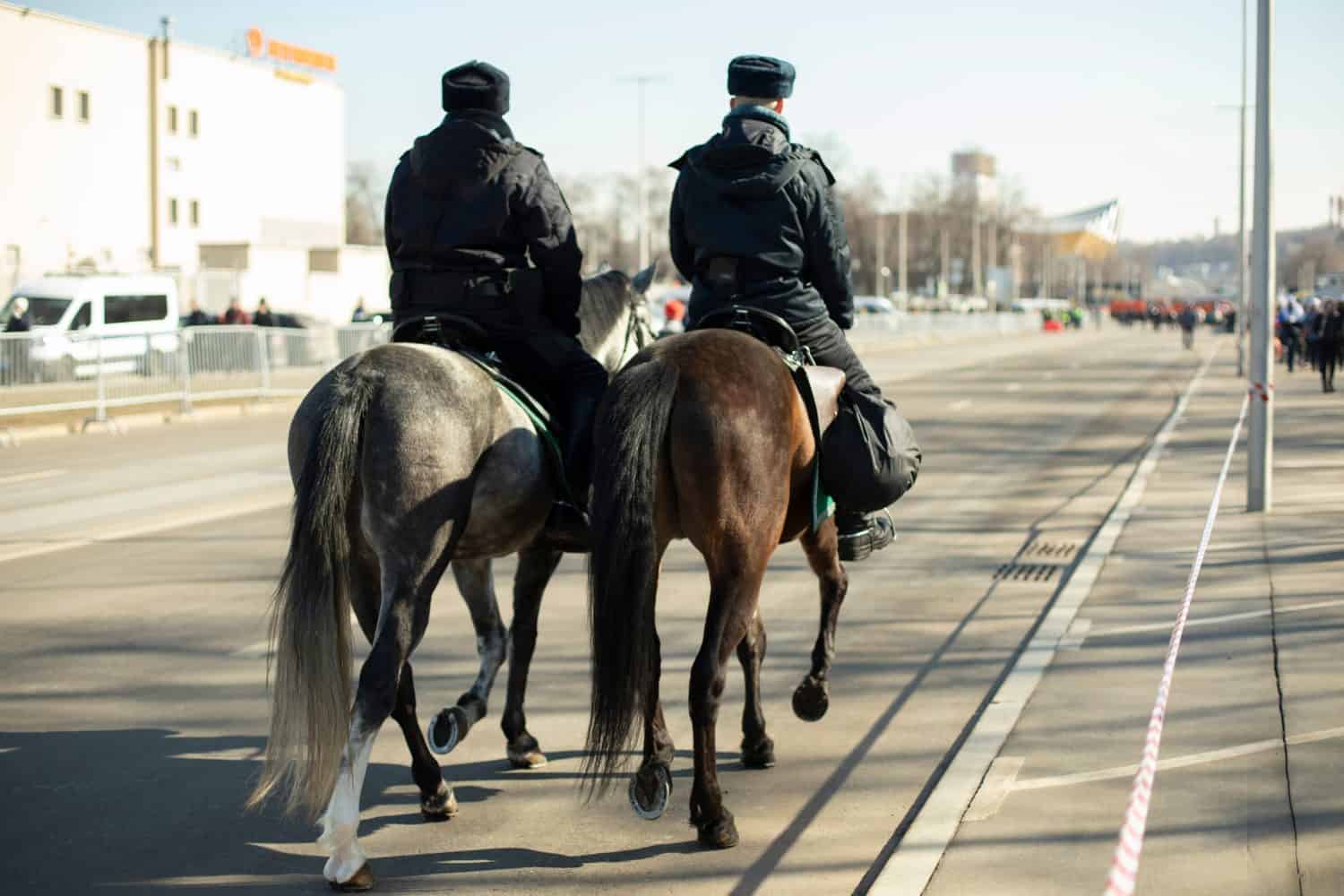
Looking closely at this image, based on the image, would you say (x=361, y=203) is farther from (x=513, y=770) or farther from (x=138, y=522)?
(x=513, y=770)

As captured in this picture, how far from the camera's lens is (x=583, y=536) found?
6.41 metres

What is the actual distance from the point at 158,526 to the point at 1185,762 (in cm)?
1034

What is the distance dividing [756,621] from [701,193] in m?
1.81

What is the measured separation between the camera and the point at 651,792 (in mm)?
5445

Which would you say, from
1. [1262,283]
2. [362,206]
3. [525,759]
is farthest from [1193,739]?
[362,206]

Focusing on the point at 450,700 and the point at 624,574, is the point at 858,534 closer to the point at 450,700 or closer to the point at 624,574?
the point at 624,574

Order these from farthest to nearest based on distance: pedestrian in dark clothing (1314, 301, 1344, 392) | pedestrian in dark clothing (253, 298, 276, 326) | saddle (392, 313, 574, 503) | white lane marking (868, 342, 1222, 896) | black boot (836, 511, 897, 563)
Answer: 1. pedestrian in dark clothing (253, 298, 276, 326)
2. pedestrian in dark clothing (1314, 301, 1344, 392)
3. black boot (836, 511, 897, 563)
4. saddle (392, 313, 574, 503)
5. white lane marking (868, 342, 1222, 896)

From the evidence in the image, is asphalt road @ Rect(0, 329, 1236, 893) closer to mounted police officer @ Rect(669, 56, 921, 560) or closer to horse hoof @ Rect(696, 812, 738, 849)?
horse hoof @ Rect(696, 812, 738, 849)

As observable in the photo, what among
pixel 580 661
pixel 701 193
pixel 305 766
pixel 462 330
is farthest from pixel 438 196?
pixel 580 661

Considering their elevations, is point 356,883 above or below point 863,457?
below

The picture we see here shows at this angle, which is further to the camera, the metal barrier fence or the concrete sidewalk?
the metal barrier fence

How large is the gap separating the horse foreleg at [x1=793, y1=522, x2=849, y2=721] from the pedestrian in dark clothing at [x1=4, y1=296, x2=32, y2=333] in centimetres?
3013

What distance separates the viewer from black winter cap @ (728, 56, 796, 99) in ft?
21.4

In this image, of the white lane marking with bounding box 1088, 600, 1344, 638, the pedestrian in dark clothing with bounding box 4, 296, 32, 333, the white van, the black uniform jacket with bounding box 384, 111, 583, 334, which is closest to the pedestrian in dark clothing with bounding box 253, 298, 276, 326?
the white van
